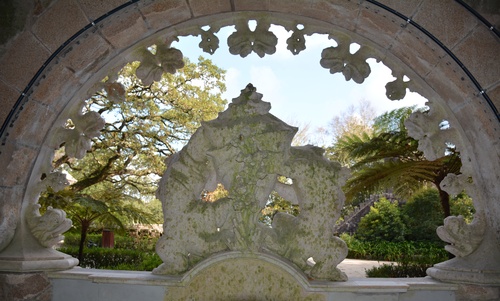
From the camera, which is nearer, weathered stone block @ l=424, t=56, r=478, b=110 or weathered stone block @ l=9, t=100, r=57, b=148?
weathered stone block @ l=424, t=56, r=478, b=110

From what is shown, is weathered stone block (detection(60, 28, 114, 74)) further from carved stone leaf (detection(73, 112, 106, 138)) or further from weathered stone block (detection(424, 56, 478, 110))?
weathered stone block (detection(424, 56, 478, 110))

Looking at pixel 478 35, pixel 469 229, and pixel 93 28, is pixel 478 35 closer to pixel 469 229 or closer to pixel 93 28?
pixel 469 229

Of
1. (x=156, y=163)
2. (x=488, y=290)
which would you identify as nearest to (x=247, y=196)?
(x=488, y=290)

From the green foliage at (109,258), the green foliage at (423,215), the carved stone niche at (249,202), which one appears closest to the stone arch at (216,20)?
the carved stone niche at (249,202)

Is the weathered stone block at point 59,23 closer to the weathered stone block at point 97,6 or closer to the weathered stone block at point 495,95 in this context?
the weathered stone block at point 97,6

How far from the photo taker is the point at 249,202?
3031mm

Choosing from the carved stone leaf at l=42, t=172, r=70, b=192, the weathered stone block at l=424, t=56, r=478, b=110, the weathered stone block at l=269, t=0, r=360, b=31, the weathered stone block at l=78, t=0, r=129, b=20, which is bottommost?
the carved stone leaf at l=42, t=172, r=70, b=192

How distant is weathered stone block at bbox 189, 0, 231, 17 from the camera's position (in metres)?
3.03

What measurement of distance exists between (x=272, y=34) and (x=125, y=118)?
24.7 feet

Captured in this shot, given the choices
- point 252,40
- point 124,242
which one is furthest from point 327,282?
point 124,242

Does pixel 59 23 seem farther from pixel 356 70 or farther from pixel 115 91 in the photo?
pixel 356 70

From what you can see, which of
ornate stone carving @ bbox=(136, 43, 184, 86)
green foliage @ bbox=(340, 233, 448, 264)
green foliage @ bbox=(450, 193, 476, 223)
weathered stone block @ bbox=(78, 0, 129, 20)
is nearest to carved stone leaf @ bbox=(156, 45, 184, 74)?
ornate stone carving @ bbox=(136, 43, 184, 86)

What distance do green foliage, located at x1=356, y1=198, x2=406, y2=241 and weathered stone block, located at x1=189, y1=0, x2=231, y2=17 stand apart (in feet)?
44.4

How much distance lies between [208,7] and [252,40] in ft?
1.29
